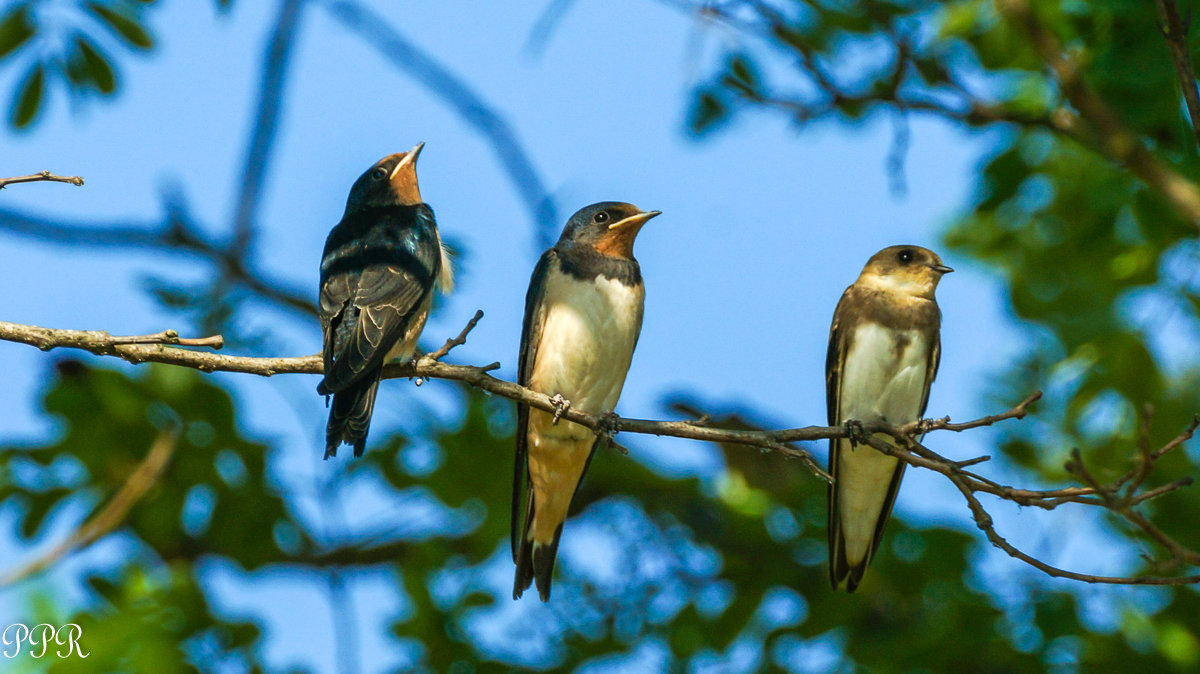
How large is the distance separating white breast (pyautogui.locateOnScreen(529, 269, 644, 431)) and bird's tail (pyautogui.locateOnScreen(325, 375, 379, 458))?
1.35 m

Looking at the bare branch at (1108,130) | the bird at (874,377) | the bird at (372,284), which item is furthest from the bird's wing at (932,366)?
the bird at (372,284)

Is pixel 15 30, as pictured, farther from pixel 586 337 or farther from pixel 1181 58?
pixel 1181 58

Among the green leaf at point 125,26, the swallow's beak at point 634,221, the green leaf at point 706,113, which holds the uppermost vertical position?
the green leaf at point 706,113

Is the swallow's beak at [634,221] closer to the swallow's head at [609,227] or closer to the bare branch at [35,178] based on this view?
the swallow's head at [609,227]

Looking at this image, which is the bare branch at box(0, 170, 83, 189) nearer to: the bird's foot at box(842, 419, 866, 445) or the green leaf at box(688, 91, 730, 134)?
the bird's foot at box(842, 419, 866, 445)

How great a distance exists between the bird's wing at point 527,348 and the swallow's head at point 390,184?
2.99 ft

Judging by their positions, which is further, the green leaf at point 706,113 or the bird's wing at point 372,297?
the green leaf at point 706,113

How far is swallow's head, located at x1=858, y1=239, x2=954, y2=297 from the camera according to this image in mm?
6301

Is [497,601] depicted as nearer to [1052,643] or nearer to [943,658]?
[943,658]

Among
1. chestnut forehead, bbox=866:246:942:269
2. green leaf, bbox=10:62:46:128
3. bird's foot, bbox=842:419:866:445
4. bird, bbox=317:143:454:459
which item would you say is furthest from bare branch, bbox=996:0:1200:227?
green leaf, bbox=10:62:46:128

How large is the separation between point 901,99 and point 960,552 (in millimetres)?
2614

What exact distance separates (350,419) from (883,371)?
285cm

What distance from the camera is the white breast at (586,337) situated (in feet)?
18.9

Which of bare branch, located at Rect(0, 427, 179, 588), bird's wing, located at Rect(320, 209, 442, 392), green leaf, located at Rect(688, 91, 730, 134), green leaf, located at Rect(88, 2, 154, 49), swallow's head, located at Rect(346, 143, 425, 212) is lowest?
bare branch, located at Rect(0, 427, 179, 588)
